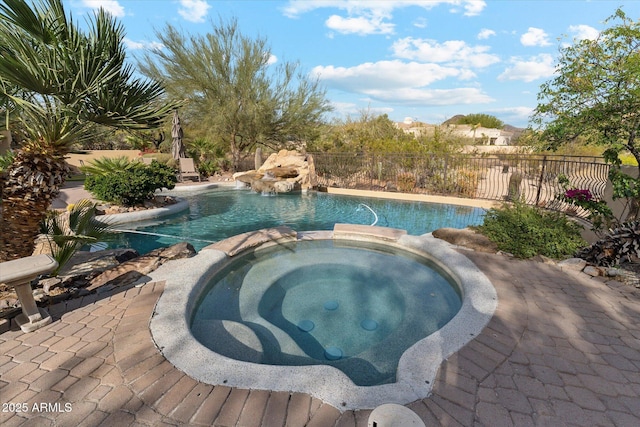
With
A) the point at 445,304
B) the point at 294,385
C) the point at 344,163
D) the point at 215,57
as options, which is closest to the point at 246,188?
the point at 344,163

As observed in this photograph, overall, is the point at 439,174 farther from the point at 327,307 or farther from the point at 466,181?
the point at 327,307

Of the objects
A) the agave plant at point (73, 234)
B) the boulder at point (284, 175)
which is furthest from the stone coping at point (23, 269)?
the boulder at point (284, 175)

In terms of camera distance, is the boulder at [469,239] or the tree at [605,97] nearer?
the tree at [605,97]

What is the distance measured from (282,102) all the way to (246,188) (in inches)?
263

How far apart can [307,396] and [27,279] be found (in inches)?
110

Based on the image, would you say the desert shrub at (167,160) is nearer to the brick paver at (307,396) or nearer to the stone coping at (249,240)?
the stone coping at (249,240)

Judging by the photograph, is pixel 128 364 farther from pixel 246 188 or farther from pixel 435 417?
pixel 246 188

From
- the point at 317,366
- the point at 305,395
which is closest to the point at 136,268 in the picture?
the point at 317,366

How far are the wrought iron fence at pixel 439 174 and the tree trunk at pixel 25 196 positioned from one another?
11.0 m

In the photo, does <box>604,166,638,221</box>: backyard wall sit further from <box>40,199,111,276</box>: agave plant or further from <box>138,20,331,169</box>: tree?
<box>138,20,331,169</box>: tree

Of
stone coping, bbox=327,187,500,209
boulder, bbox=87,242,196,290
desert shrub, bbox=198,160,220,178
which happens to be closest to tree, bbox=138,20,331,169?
desert shrub, bbox=198,160,220,178

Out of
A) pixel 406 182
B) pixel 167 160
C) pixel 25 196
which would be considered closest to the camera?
pixel 25 196

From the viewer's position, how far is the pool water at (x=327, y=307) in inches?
115

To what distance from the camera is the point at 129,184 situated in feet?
26.1
